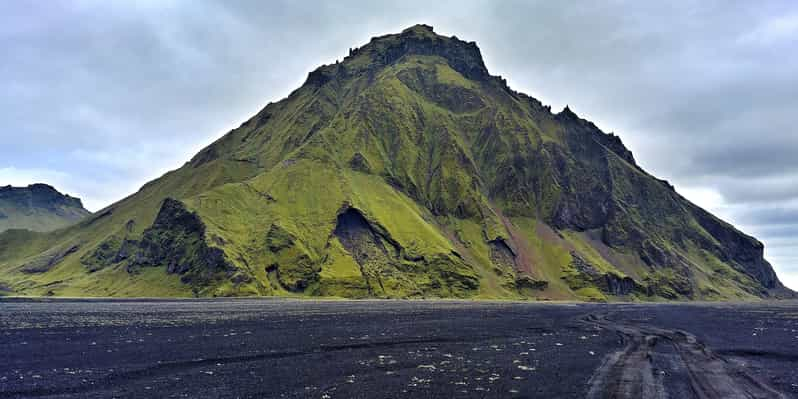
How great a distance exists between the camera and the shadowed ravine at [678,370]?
38.4 m

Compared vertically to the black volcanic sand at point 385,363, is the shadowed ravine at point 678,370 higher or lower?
higher

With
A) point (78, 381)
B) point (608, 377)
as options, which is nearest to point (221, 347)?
point (78, 381)

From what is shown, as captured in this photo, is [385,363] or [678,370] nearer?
[678,370]

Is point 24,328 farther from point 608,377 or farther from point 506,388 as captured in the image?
point 608,377

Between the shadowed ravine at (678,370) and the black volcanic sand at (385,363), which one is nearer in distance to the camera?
the shadowed ravine at (678,370)

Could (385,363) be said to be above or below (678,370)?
below

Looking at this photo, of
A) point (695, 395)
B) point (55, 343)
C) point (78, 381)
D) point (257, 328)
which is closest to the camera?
point (695, 395)

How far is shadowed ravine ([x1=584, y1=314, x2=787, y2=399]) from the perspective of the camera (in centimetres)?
3841

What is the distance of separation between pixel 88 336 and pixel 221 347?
2647 cm

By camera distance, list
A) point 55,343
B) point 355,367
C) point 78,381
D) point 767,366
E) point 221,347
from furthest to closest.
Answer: point 55,343 → point 221,347 → point 767,366 → point 355,367 → point 78,381

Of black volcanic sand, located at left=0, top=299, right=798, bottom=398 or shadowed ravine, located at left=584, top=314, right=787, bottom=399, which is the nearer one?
shadowed ravine, located at left=584, top=314, right=787, bottom=399

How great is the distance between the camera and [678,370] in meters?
48.9

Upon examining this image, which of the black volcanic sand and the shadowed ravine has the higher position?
the shadowed ravine

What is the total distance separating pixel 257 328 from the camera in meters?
85.6
